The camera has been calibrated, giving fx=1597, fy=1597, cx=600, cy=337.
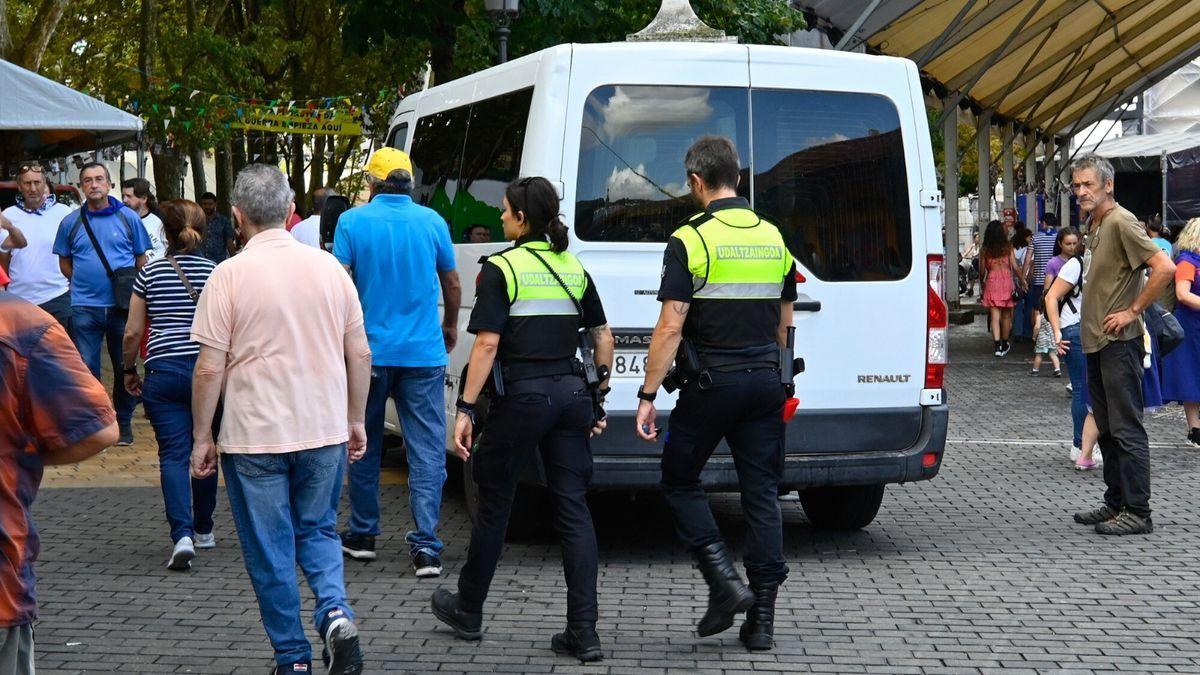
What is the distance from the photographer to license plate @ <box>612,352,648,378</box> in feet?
23.6

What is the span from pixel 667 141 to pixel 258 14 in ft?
77.1

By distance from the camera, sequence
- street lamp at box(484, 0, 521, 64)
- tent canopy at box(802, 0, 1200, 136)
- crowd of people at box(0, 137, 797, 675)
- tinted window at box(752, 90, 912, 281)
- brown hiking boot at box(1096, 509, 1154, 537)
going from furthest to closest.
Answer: tent canopy at box(802, 0, 1200, 136) < street lamp at box(484, 0, 521, 64) < brown hiking boot at box(1096, 509, 1154, 537) < tinted window at box(752, 90, 912, 281) < crowd of people at box(0, 137, 797, 675)

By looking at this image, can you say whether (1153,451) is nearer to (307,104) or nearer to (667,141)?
(667,141)

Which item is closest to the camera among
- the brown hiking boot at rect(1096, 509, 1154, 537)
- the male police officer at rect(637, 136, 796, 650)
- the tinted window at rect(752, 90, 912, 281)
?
the male police officer at rect(637, 136, 796, 650)

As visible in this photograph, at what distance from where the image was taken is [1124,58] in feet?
96.7

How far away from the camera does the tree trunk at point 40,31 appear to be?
66.9 ft

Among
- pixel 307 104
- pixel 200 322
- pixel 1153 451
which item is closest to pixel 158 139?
pixel 307 104

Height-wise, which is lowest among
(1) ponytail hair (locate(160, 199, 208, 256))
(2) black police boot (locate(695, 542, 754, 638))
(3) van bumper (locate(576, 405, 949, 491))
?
(2) black police boot (locate(695, 542, 754, 638))

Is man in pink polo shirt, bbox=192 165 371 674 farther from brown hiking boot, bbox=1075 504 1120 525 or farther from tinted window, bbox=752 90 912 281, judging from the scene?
brown hiking boot, bbox=1075 504 1120 525

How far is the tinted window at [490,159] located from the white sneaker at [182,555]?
201cm

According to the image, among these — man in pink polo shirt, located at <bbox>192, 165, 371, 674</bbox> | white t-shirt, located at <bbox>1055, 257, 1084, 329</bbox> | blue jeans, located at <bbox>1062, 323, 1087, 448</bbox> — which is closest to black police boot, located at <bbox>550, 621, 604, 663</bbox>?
man in pink polo shirt, located at <bbox>192, 165, 371, 674</bbox>

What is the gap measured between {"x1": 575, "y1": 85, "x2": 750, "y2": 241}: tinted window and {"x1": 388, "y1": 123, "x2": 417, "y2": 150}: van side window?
2261mm

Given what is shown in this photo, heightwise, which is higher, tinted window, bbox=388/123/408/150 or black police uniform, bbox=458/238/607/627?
tinted window, bbox=388/123/408/150

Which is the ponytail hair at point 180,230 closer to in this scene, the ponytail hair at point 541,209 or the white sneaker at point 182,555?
the white sneaker at point 182,555
